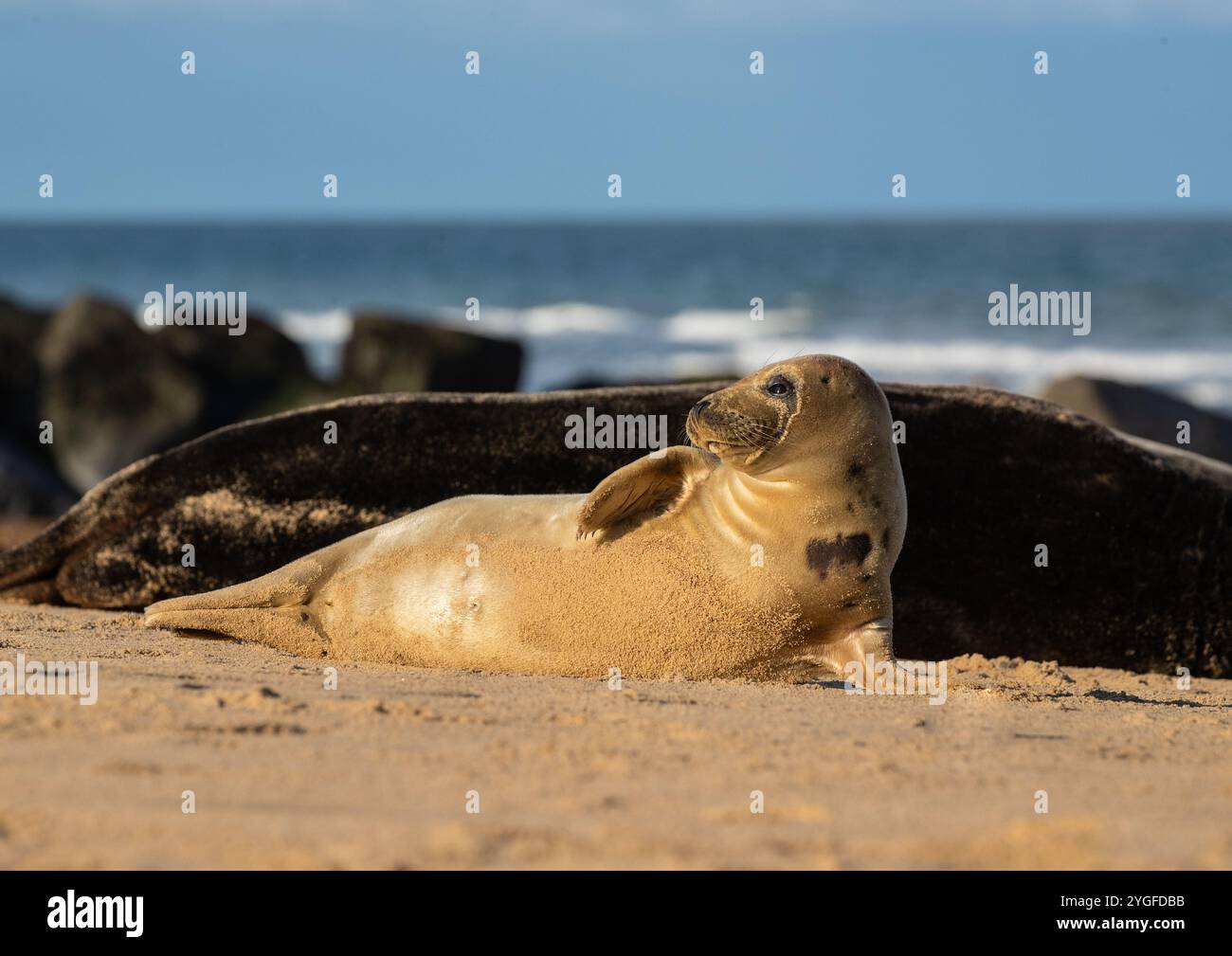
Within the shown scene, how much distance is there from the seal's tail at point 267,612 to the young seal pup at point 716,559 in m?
0.50

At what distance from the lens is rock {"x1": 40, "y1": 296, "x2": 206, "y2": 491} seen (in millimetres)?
17281

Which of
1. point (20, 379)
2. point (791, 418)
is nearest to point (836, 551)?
point (791, 418)

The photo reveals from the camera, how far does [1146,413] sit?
14.7 m

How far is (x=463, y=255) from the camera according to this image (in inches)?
2522

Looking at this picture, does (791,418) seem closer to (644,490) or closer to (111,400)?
(644,490)

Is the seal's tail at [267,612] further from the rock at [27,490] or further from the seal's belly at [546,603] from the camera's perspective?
the rock at [27,490]

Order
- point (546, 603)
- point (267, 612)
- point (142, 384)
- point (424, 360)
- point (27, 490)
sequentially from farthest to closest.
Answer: point (142, 384) → point (424, 360) → point (27, 490) → point (267, 612) → point (546, 603)

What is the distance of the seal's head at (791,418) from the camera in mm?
5562

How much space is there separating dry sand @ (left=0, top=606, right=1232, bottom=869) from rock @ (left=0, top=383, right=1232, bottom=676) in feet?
5.40

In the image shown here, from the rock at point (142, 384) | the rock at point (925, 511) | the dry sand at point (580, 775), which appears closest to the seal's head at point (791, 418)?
the dry sand at point (580, 775)

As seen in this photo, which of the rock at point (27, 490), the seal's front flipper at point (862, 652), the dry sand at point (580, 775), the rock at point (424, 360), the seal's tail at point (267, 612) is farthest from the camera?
the rock at point (424, 360)

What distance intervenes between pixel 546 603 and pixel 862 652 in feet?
3.57
